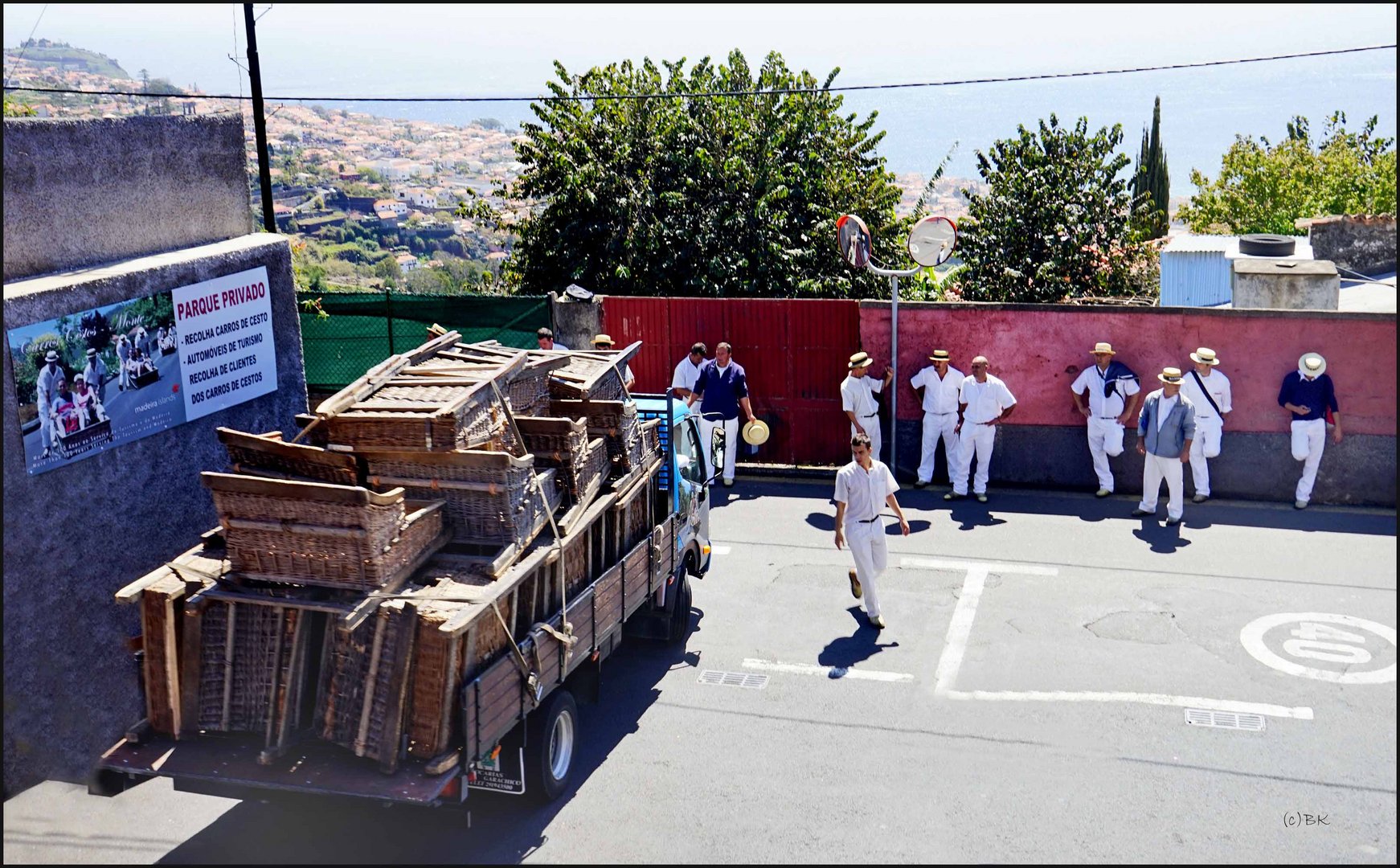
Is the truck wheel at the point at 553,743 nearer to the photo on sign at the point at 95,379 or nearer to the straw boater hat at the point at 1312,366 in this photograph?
the photo on sign at the point at 95,379

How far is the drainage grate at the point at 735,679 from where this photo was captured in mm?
10398

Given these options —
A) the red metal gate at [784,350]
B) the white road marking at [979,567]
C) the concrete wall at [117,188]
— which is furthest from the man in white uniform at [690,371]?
the concrete wall at [117,188]

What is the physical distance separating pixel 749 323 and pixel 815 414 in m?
1.44

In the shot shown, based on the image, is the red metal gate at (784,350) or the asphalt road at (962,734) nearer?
the asphalt road at (962,734)

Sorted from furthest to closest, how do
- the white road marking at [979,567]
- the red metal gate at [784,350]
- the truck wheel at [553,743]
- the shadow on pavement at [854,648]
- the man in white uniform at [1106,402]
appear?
the red metal gate at [784,350]
the man in white uniform at [1106,402]
the white road marking at [979,567]
the shadow on pavement at [854,648]
the truck wheel at [553,743]

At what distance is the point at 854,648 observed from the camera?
1105cm

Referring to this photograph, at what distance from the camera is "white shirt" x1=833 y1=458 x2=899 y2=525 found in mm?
11102

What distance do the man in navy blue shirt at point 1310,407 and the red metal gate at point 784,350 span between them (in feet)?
16.6

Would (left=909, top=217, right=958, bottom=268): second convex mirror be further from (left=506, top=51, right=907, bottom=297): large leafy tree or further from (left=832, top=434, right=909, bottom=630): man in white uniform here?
(left=506, top=51, right=907, bottom=297): large leafy tree

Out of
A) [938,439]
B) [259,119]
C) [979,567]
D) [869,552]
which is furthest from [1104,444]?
[259,119]

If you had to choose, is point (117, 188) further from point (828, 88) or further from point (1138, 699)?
point (828, 88)

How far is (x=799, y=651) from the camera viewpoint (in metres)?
11.0

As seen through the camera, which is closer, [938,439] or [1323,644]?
[1323,644]

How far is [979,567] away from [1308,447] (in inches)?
171
